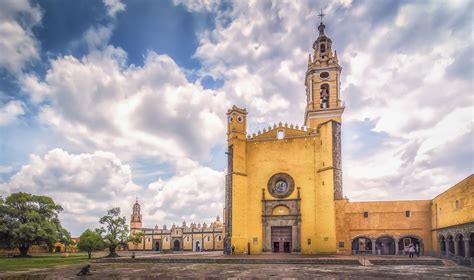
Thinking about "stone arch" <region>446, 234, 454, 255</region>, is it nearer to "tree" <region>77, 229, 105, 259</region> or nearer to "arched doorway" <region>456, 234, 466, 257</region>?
"arched doorway" <region>456, 234, 466, 257</region>

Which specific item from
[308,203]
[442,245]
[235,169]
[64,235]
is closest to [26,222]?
[64,235]

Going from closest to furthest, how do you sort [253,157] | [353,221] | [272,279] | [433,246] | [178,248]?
[272,279] → [433,246] → [353,221] → [253,157] → [178,248]

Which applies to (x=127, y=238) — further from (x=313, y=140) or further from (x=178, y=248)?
(x=178, y=248)

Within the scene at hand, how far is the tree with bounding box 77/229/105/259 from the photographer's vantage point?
3391 cm

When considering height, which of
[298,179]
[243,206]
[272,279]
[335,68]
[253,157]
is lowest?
[272,279]

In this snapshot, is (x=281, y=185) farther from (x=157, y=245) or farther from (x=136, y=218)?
(x=136, y=218)

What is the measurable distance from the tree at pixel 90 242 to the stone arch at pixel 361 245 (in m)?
23.6

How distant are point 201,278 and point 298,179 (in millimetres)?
19936

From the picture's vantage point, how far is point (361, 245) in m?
37.4

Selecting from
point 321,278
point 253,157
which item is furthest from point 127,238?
point 321,278

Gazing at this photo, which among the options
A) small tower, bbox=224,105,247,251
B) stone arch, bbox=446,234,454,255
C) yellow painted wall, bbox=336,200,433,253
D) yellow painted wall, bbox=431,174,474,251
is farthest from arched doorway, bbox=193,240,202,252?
stone arch, bbox=446,234,454,255

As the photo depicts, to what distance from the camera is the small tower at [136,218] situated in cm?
8105

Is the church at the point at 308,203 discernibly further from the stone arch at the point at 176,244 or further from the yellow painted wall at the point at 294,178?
the stone arch at the point at 176,244

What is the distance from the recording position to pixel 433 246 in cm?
3053
